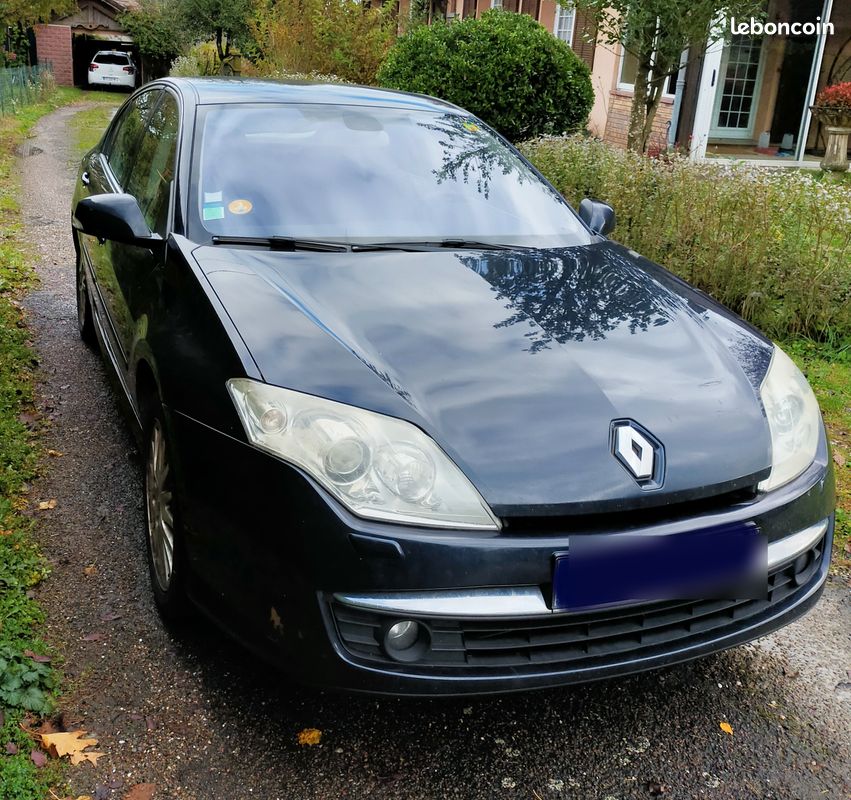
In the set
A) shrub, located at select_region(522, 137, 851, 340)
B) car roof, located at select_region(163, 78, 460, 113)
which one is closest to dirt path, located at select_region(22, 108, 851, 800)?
car roof, located at select_region(163, 78, 460, 113)

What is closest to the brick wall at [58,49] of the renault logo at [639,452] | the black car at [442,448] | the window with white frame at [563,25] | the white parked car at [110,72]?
the white parked car at [110,72]

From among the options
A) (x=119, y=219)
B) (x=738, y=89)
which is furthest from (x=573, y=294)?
(x=738, y=89)

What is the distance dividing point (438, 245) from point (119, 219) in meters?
1.01

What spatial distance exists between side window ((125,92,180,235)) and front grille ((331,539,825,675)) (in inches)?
60.6

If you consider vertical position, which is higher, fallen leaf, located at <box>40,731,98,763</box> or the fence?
the fence

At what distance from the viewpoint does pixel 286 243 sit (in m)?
2.76

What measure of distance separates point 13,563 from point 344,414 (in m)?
1.57

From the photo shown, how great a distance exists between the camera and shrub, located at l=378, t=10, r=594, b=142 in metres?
9.88

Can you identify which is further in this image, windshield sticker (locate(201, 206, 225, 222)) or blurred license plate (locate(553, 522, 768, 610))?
windshield sticker (locate(201, 206, 225, 222))

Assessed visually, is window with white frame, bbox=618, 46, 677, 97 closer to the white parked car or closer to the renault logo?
the renault logo

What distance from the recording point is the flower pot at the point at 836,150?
11898 millimetres

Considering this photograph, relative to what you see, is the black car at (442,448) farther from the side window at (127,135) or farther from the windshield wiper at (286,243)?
the side window at (127,135)

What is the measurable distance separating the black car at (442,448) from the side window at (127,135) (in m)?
1.01

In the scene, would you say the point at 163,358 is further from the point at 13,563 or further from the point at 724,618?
the point at 724,618
